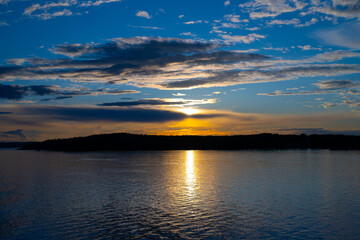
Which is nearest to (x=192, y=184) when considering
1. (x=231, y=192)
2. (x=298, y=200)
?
(x=231, y=192)

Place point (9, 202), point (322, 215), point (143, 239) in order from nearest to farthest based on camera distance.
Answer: point (143, 239) < point (322, 215) < point (9, 202)

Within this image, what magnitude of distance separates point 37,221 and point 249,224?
20251 mm

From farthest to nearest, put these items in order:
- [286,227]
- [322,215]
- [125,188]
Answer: [125,188], [322,215], [286,227]

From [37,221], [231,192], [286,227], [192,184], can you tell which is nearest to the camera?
[286,227]

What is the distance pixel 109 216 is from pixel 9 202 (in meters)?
16.4

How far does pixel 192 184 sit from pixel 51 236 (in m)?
35.1

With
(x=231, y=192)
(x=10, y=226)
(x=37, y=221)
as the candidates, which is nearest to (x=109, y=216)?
(x=37, y=221)

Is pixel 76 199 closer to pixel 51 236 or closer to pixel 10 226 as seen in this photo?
pixel 10 226

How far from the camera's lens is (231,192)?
48.2 meters

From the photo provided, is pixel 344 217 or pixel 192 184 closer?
pixel 344 217

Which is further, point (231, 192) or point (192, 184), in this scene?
point (192, 184)

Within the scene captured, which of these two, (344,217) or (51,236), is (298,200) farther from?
(51,236)

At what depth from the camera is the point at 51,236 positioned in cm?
2622

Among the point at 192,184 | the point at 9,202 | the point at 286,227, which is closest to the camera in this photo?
the point at 286,227
